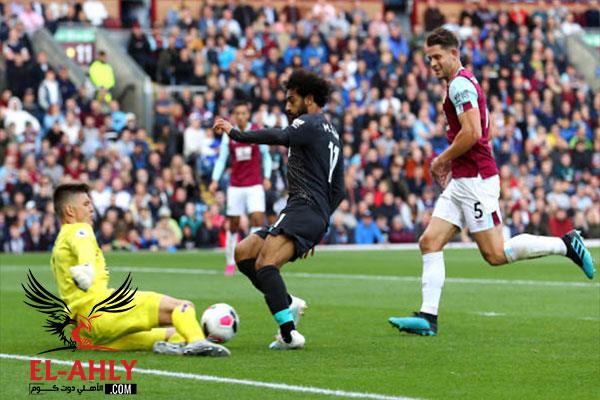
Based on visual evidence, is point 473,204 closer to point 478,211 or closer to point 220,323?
point 478,211

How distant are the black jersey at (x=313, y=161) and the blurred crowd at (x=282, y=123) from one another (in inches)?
682

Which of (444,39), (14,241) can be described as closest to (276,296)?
(444,39)

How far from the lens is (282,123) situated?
1270 inches

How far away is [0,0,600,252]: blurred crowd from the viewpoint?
2973cm

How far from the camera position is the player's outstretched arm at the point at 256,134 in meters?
10.9

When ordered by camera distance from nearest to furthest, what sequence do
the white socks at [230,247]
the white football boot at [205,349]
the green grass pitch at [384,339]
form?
the green grass pitch at [384,339]
the white football boot at [205,349]
the white socks at [230,247]

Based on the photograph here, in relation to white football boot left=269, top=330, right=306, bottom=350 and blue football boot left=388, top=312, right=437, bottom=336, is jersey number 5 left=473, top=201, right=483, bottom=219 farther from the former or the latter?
white football boot left=269, top=330, right=306, bottom=350

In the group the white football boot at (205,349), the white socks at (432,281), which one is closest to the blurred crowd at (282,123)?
the white socks at (432,281)

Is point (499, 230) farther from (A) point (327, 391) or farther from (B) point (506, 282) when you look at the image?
(B) point (506, 282)

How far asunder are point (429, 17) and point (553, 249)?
94.7 ft

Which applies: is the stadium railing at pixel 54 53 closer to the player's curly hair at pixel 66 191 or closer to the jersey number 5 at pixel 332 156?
the jersey number 5 at pixel 332 156

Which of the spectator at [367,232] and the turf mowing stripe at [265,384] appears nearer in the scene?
the turf mowing stripe at [265,384]

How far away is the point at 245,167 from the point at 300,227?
1121 cm

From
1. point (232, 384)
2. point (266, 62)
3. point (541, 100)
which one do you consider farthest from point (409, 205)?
point (232, 384)
